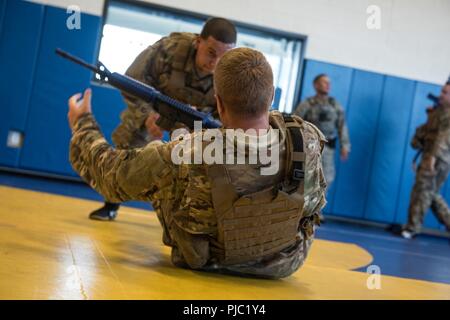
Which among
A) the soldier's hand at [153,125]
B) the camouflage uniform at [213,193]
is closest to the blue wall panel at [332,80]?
the soldier's hand at [153,125]

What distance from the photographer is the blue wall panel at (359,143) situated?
8102 millimetres

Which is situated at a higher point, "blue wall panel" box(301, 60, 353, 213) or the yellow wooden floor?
"blue wall panel" box(301, 60, 353, 213)

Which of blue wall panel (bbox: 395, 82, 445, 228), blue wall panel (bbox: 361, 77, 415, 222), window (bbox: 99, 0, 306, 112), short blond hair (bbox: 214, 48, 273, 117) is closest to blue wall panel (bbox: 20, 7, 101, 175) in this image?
window (bbox: 99, 0, 306, 112)

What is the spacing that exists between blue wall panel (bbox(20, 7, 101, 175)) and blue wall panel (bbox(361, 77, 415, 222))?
4272mm

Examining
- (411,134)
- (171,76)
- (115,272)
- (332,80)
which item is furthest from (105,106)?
(115,272)

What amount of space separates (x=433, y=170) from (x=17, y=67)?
556cm

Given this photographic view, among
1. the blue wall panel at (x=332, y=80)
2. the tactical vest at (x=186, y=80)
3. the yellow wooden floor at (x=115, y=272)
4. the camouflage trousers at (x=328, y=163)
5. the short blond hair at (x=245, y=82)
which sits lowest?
the yellow wooden floor at (x=115, y=272)

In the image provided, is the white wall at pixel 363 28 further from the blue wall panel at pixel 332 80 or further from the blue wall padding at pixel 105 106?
the blue wall padding at pixel 105 106

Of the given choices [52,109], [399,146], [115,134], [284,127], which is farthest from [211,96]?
[399,146]

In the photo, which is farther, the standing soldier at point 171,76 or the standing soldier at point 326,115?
the standing soldier at point 326,115

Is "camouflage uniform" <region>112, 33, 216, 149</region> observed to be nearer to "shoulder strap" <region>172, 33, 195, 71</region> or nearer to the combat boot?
"shoulder strap" <region>172, 33, 195, 71</region>

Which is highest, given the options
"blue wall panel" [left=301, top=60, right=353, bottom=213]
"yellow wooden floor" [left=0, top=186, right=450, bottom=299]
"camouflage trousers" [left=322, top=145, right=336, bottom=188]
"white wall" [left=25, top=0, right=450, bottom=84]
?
"white wall" [left=25, top=0, right=450, bottom=84]

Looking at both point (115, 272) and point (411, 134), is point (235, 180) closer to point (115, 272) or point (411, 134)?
point (115, 272)

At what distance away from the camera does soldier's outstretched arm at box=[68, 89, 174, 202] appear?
224 cm
